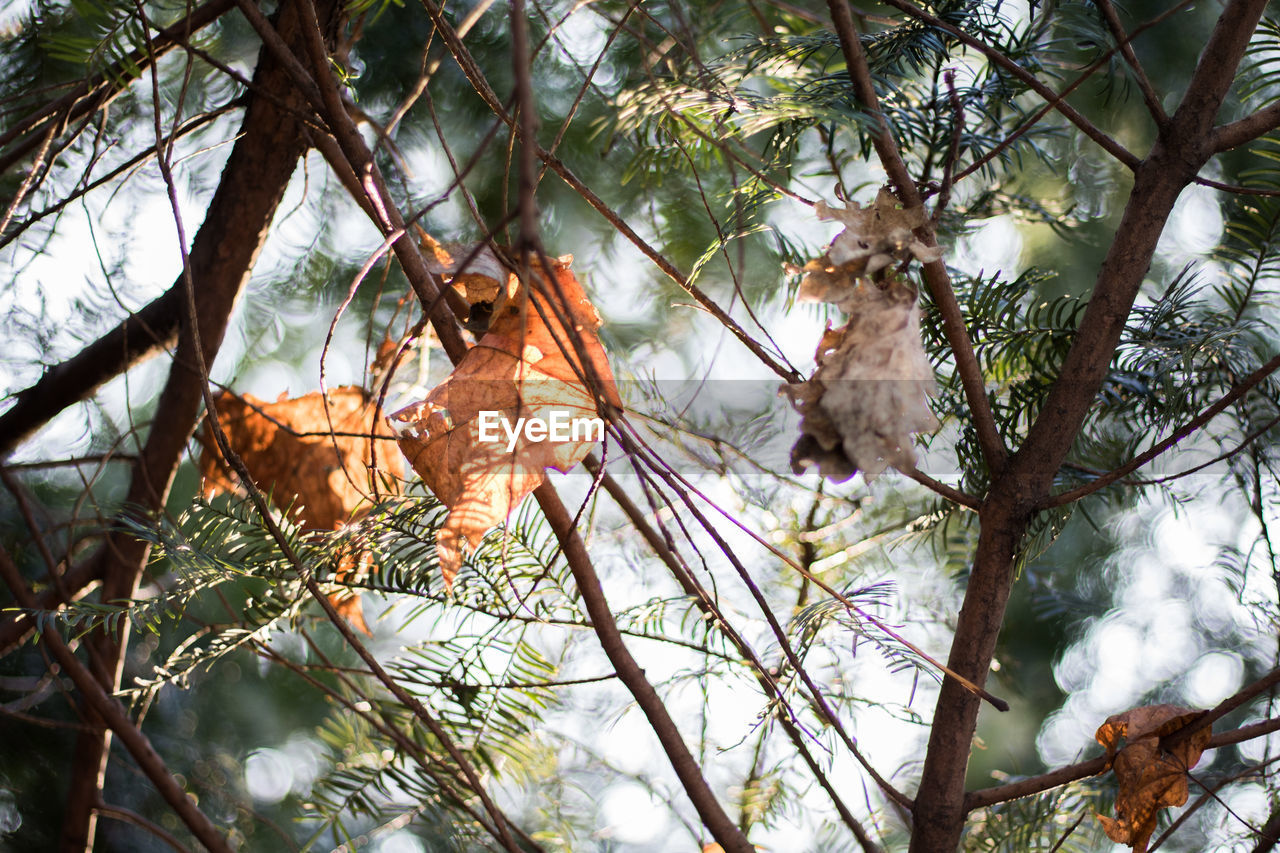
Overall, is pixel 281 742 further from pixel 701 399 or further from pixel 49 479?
pixel 701 399

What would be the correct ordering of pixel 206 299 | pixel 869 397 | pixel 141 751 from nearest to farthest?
pixel 869 397
pixel 141 751
pixel 206 299

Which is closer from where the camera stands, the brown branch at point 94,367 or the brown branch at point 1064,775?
the brown branch at point 1064,775

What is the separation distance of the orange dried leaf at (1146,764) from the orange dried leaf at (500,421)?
19 cm

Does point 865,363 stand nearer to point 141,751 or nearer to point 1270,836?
point 1270,836

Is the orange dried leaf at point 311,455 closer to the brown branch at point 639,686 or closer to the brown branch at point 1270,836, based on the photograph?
the brown branch at point 639,686

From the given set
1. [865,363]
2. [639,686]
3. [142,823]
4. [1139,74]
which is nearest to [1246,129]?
[1139,74]

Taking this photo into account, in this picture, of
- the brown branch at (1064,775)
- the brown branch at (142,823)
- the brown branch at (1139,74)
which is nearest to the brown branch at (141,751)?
the brown branch at (142,823)

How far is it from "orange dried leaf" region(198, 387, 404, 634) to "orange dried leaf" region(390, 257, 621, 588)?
14cm

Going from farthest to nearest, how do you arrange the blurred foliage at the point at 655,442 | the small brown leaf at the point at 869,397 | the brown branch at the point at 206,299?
the brown branch at the point at 206,299, the blurred foliage at the point at 655,442, the small brown leaf at the point at 869,397

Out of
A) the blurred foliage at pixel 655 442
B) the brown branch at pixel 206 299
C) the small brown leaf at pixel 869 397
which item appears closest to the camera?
the small brown leaf at pixel 869 397

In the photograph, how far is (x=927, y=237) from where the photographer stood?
254 mm

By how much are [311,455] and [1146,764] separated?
35 centimetres

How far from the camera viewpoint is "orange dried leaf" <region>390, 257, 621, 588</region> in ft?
0.82

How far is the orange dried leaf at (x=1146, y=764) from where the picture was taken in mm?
278
